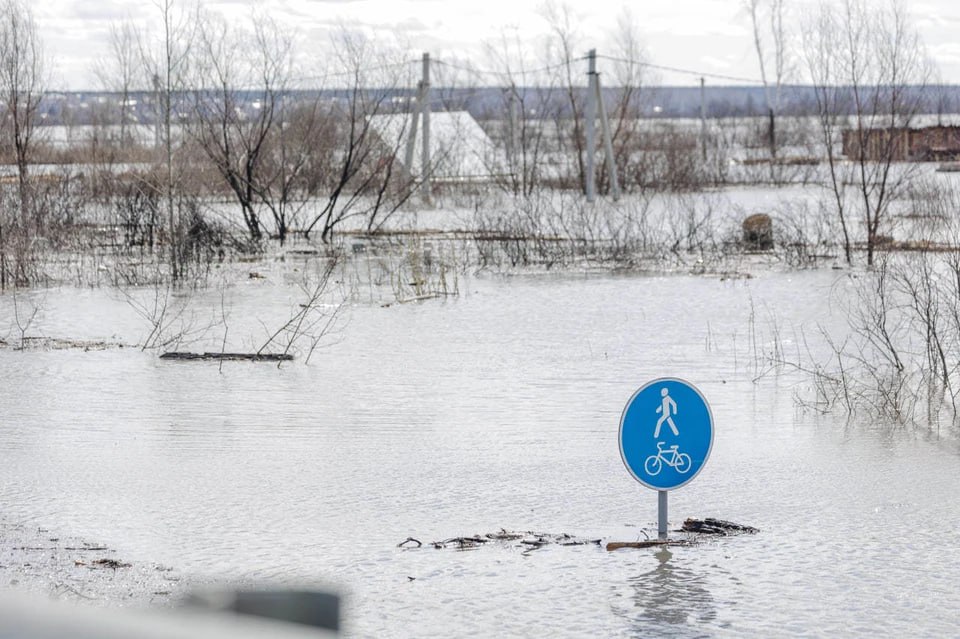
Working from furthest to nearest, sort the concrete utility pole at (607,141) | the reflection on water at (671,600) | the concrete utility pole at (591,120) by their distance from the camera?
the concrete utility pole at (607,141), the concrete utility pole at (591,120), the reflection on water at (671,600)

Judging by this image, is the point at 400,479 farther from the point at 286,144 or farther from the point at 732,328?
the point at 286,144

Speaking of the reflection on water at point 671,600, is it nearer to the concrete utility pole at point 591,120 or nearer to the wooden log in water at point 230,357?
the wooden log in water at point 230,357

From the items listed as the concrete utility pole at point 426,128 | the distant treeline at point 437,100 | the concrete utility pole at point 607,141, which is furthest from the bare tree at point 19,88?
the concrete utility pole at point 607,141

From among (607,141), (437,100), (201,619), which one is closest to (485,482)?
(201,619)

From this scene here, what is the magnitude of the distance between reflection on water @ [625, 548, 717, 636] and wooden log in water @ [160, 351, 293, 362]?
7.23 metres

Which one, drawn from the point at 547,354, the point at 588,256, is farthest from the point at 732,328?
the point at 588,256

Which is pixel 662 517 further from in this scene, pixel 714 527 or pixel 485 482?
pixel 485 482

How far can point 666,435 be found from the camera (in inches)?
228

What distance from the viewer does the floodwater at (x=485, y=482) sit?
5289 millimetres

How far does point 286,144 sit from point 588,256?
8.67m

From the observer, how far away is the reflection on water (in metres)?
4.93

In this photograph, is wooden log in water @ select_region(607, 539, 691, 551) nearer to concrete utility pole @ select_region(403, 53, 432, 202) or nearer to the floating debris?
the floating debris

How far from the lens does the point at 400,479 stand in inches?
305

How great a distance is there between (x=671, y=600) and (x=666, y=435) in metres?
0.84
